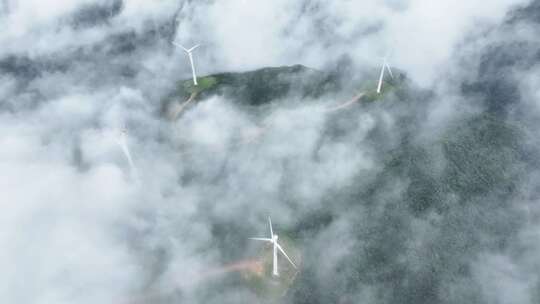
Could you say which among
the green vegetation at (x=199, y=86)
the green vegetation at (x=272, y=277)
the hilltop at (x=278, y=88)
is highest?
the green vegetation at (x=199, y=86)

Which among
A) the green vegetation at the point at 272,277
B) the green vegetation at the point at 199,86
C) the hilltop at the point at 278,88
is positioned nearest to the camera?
the green vegetation at the point at 272,277

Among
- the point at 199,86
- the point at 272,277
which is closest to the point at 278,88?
the point at 199,86

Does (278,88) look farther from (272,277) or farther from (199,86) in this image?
(272,277)

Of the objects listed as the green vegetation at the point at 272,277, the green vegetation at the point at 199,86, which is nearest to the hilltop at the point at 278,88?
the green vegetation at the point at 199,86

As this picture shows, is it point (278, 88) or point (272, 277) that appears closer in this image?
point (272, 277)

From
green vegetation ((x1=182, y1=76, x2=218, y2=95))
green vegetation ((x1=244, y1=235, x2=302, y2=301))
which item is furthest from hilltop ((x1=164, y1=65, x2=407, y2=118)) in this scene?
green vegetation ((x1=244, y1=235, x2=302, y2=301))

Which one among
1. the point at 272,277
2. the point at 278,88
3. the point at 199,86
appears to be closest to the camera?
the point at 272,277

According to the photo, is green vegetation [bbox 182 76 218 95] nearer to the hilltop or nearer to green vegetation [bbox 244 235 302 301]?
the hilltop

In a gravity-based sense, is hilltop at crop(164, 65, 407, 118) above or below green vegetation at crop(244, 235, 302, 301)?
above

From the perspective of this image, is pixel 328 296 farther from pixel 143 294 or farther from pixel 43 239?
pixel 43 239

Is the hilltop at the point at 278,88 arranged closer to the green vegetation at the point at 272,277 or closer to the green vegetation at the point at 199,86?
the green vegetation at the point at 199,86

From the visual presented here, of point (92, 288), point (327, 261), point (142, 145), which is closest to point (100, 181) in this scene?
point (142, 145)
